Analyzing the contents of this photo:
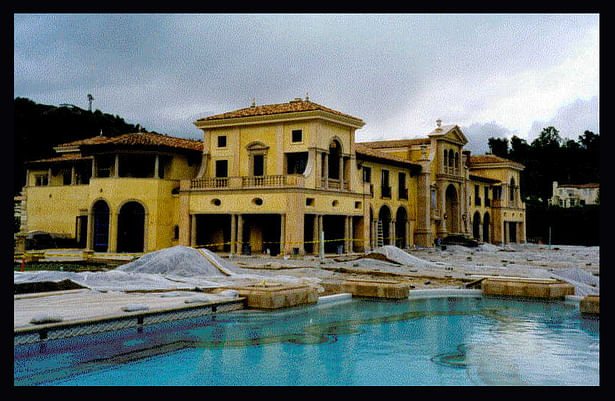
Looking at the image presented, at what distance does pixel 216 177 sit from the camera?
3288 centimetres

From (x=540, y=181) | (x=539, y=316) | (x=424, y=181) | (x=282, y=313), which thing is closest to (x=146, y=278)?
(x=282, y=313)

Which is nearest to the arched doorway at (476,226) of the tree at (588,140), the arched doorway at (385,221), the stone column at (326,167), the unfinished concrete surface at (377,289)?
the arched doorway at (385,221)

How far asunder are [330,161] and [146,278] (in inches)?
784

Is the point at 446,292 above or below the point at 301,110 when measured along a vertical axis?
below

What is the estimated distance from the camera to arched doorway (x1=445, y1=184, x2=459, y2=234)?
4881 cm

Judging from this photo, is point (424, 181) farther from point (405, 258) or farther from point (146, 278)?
point (146, 278)

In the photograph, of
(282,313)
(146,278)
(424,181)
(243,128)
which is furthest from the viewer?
(424,181)

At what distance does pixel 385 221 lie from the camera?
40.9 metres

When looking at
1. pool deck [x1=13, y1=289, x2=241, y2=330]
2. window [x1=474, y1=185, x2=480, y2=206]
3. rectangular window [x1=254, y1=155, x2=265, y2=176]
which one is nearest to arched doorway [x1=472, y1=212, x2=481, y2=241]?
window [x1=474, y1=185, x2=480, y2=206]

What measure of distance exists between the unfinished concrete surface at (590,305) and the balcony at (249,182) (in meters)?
18.2

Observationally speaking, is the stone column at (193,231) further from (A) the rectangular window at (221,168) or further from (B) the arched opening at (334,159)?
(B) the arched opening at (334,159)

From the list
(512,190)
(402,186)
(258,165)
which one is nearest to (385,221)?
(402,186)

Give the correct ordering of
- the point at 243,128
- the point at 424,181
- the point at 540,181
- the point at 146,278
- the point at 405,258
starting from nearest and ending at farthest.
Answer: the point at 146,278 → the point at 405,258 → the point at 243,128 → the point at 424,181 → the point at 540,181

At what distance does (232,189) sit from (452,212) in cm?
2446
